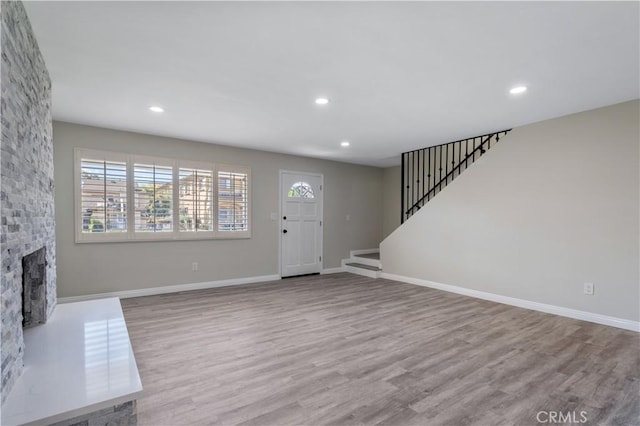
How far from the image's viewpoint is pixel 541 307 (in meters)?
4.06

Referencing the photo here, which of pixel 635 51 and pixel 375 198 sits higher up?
pixel 635 51

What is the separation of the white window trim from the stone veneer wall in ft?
6.74

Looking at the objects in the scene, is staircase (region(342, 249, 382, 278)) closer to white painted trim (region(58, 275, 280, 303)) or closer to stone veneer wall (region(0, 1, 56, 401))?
white painted trim (region(58, 275, 280, 303))

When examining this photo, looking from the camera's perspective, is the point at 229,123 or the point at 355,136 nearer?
the point at 229,123

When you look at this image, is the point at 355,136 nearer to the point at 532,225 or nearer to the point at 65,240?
the point at 532,225

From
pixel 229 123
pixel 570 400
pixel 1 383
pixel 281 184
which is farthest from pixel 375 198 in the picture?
pixel 1 383

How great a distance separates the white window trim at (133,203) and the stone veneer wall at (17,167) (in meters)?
2.06

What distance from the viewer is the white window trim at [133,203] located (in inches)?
167

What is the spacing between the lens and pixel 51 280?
278cm

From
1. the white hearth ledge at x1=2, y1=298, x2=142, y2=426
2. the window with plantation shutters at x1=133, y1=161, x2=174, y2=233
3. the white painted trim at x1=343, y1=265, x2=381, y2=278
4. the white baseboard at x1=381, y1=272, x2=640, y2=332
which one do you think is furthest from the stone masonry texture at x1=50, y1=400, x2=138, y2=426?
the white painted trim at x1=343, y1=265, x2=381, y2=278

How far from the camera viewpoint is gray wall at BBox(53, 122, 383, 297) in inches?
166

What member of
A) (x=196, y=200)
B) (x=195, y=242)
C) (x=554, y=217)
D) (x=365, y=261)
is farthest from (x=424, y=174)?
(x=195, y=242)

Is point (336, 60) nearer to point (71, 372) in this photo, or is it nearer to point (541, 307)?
point (71, 372)

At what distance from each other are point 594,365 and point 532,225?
6.56 feet
